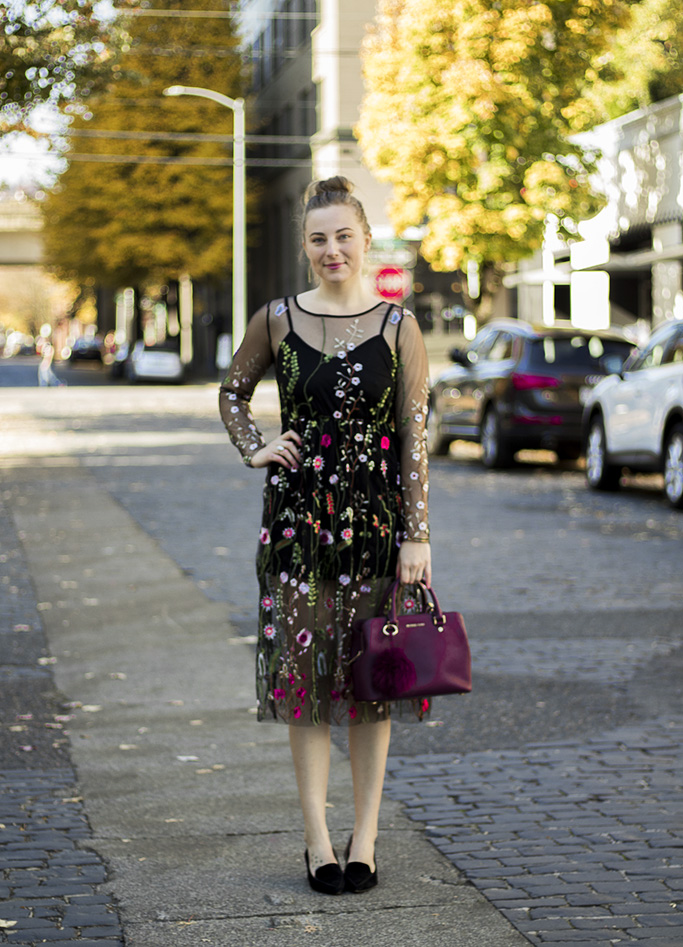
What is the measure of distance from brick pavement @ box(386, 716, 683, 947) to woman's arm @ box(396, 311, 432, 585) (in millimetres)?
887

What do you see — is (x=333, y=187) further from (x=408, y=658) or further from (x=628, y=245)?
(x=628, y=245)

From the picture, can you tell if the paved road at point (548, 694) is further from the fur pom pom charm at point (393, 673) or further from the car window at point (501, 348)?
the car window at point (501, 348)

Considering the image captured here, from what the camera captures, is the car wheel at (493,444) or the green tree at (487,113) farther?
the green tree at (487,113)

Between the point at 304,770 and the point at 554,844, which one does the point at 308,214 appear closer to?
the point at 304,770

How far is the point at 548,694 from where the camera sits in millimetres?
6605

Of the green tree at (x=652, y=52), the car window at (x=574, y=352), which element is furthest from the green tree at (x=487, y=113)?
Result: the car window at (x=574, y=352)

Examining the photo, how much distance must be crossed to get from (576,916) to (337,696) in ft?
2.73

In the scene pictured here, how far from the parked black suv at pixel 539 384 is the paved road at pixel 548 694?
1591 millimetres

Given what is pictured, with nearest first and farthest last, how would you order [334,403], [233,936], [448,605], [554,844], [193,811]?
[233,936]
[334,403]
[554,844]
[193,811]
[448,605]

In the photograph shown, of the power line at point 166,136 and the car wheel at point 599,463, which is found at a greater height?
the power line at point 166,136

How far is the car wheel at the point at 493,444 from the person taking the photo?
17.9 metres

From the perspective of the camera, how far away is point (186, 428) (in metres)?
26.4

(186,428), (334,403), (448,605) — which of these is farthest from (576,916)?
(186,428)

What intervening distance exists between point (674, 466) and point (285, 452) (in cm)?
1007
